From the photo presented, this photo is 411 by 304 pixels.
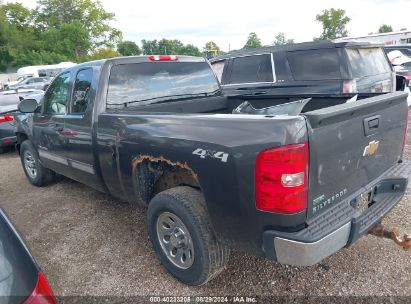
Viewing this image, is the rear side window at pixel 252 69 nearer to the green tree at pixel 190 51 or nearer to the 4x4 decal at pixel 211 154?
the 4x4 decal at pixel 211 154

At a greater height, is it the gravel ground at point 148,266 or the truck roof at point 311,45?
the truck roof at point 311,45

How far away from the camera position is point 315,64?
5875 millimetres

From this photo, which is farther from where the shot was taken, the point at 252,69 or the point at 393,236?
the point at 252,69

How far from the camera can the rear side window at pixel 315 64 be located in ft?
18.5

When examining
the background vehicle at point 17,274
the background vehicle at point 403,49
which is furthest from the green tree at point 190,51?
the background vehicle at point 17,274

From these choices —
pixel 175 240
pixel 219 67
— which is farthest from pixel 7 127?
pixel 175 240

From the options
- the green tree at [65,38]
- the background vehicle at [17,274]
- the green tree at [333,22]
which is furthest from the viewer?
the green tree at [65,38]

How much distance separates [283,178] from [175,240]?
1187 mm

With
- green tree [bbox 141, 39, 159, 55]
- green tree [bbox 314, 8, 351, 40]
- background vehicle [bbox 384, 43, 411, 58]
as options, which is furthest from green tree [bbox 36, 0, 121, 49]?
background vehicle [bbox 384, 43, 411, 58]

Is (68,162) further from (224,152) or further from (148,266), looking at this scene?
(224,152)

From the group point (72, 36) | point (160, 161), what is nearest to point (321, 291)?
point (160, 161)

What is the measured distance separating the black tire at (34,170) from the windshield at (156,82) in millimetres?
2349

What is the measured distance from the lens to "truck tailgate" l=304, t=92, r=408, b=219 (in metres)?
2.12

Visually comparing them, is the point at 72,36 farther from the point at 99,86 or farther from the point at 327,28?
the point at 99,86
